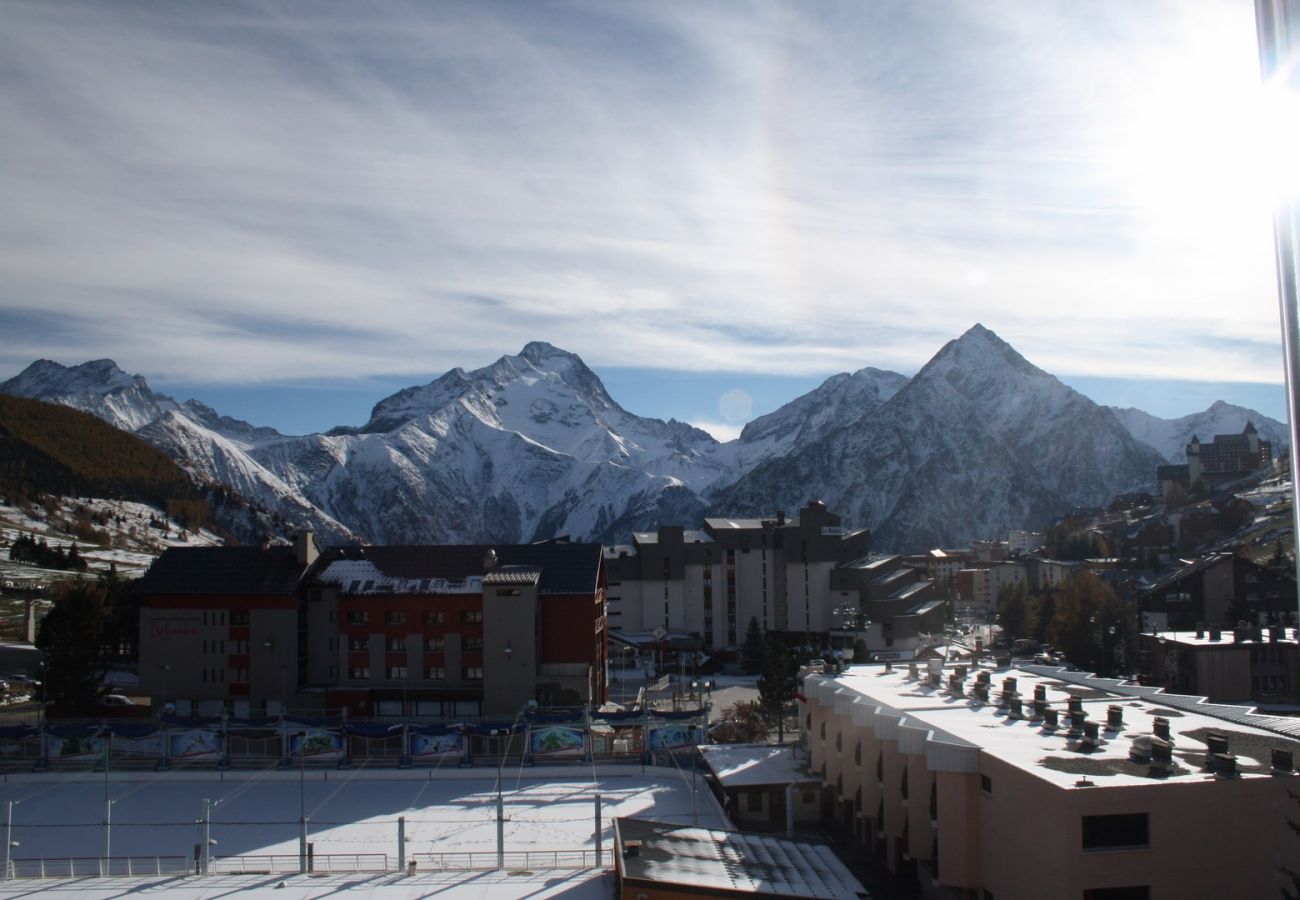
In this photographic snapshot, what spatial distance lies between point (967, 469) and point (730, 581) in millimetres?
126324

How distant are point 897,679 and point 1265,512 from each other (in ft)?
237

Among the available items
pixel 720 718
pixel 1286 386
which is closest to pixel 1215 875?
pixel 1286 386

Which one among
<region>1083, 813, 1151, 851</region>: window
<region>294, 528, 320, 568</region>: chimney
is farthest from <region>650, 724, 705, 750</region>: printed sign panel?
<region>1083, 813, 1151, 851</region>: window

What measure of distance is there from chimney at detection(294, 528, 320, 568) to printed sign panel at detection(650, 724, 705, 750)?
1475cm

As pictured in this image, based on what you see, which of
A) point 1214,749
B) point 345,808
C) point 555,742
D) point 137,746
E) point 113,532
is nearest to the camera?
point 1214,749

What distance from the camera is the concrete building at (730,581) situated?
6384cm

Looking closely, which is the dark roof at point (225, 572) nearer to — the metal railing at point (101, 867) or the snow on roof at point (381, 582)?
the snow on roof at point (381, 582)

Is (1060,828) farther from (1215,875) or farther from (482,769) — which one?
(482,769)

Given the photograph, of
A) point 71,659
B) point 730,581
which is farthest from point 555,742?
point 730,581

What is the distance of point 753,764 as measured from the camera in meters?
26.4

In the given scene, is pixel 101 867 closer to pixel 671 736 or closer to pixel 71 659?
pixel 671 736

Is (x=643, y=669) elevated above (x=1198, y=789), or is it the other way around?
(x=1198, y=789)

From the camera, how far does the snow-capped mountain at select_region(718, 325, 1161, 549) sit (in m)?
172

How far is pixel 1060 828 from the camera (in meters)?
14.4
